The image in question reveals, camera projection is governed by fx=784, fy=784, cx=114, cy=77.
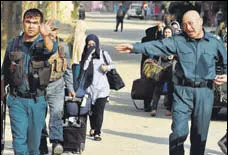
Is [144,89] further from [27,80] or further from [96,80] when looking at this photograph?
[27,80]

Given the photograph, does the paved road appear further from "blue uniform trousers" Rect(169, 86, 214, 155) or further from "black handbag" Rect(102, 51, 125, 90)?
"blue uniform trousers" Rect(169, 86, 214, 155)

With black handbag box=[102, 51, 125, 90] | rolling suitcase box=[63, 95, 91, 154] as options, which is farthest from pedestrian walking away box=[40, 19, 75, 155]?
black handbag box=[102, 51, 125, 90]

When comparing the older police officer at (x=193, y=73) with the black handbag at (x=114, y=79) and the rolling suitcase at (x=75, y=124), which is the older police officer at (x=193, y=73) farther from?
the black handbag at (x=114, y=79)

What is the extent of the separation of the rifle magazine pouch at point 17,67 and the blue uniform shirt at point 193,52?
1149 millimetres

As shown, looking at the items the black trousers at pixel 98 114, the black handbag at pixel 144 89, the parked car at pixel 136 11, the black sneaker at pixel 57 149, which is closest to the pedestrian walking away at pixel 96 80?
the black trousers at pixel 98 114

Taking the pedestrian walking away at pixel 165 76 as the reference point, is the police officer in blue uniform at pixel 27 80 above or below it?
above

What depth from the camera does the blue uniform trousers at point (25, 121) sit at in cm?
796

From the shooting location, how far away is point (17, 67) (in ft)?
26.1

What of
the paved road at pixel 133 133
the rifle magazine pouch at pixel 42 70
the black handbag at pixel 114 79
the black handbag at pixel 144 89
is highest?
the rifle magazine pouch at pixel 42 70

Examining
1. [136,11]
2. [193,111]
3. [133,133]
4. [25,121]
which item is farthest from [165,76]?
[136,11]

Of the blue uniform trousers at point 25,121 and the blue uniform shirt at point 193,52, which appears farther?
the blue uniform shirt at point 193,52

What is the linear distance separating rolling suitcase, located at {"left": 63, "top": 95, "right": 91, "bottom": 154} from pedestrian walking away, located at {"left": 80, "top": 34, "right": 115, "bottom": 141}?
0.94 m

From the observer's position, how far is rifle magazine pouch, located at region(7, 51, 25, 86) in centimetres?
793

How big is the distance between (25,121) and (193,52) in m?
1.88
